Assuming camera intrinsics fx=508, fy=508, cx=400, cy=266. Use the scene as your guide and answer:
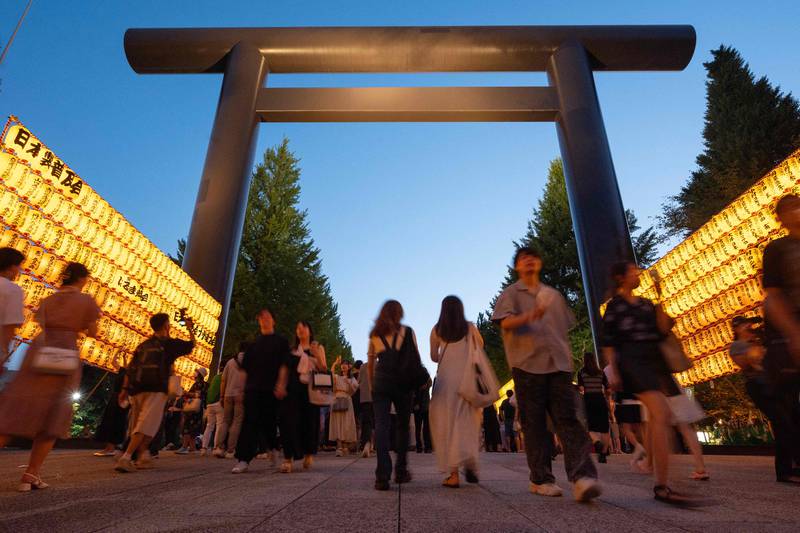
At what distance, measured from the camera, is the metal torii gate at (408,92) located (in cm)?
1352

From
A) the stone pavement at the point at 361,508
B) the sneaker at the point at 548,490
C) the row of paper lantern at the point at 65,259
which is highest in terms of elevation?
the row of paper lantern at the point at 65,259

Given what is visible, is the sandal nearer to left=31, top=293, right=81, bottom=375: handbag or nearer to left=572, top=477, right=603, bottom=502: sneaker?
left=572, top=477, right=603, bottom=502: sneaker

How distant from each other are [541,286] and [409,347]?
113 centimetres

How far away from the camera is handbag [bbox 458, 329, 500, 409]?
3.71 m

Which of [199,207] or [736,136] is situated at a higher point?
[736,136]

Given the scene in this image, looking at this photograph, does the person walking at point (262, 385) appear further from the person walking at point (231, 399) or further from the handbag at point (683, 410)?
the handbag at point (683, 410)

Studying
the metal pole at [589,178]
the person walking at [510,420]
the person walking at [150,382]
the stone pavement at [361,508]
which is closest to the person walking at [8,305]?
the stone pavement at [361,508]

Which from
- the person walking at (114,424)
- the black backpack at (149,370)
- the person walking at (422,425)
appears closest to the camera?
the black backpack at (149,370)

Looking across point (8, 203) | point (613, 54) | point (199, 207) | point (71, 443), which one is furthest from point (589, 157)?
point (71, 443)

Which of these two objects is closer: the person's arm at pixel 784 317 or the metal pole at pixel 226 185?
the person's arm at pixel 784 317

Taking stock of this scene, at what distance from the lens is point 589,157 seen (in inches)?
549

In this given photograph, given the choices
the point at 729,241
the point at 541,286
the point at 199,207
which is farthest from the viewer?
the point at 199,207

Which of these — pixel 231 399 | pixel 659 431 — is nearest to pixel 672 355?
pixel 659 431

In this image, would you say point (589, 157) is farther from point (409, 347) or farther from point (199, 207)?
point (409, 347)
